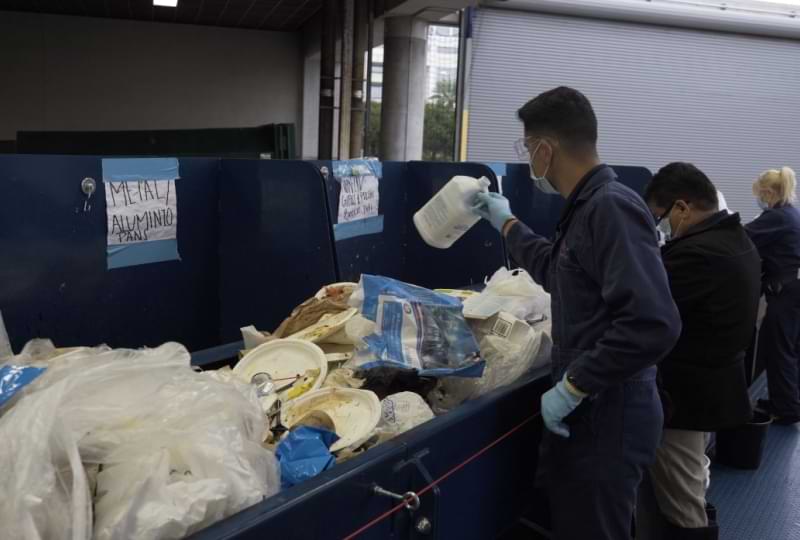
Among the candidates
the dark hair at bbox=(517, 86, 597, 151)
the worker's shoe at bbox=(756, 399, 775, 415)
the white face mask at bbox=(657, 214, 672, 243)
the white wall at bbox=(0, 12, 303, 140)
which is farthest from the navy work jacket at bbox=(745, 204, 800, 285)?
the white wall at bbox=(0, 12, 303, 140)

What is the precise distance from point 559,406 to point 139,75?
10738 mm

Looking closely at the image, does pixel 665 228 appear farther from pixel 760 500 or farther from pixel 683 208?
pixel 760 500

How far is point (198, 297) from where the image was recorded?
9.21ft

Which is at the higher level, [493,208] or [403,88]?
[403,88]

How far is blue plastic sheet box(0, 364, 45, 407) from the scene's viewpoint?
1158 mm

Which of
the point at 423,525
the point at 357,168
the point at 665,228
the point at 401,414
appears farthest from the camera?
the point at 665,228

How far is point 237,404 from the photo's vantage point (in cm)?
135

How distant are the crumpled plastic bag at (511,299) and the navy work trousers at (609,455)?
1.64 feet

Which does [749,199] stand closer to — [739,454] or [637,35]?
[637,35]

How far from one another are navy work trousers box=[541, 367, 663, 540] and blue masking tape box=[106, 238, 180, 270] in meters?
1.69

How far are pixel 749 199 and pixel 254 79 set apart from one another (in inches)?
334

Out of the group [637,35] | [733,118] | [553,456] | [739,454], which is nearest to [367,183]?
[553,456]

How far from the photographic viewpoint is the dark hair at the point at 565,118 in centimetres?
173

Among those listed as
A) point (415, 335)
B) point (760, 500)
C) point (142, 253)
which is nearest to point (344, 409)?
point (415, 335)
